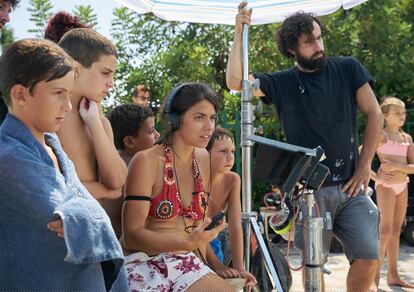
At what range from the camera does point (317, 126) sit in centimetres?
359

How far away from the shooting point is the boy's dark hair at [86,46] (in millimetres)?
2465

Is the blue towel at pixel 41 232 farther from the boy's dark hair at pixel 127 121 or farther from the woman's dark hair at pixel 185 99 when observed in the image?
the boy's dark hair at pixel 127 121

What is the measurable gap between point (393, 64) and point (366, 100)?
489 cm

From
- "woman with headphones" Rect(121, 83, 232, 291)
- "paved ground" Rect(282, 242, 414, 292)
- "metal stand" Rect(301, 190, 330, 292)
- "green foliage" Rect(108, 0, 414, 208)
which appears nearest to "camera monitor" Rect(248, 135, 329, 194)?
"metal stand" Rect(301, 190, 330, 292)

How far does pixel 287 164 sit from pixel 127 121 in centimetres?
104

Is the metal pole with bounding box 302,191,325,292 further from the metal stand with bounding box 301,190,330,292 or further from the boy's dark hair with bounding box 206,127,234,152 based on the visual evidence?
the boy's dark hair with bounding box 206,127,234,152

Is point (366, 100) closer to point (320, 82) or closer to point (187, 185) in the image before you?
point (320, 82)

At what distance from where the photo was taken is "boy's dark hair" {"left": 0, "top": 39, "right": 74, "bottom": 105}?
192 cm

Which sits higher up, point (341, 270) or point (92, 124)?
point (92, 124)

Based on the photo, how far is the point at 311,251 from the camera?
2869 mm

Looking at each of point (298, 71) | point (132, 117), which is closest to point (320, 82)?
point (298, 71)

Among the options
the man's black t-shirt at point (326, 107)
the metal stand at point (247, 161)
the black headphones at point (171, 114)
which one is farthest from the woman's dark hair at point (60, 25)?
the man's black t-shirt at point (326, 107)

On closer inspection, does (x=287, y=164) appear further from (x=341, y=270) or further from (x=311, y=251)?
(x=341, y=270)

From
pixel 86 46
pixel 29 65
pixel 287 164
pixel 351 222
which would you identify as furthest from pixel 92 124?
pixel 351 222
